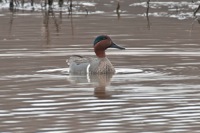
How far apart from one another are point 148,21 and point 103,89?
1344cm

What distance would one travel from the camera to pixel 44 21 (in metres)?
26.2

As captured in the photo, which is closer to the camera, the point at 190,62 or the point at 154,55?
the point at 190,62

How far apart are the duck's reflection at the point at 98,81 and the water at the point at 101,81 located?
1cm

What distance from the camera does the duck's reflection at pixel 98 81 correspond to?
12.8m

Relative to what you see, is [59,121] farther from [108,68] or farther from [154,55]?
[154,55]

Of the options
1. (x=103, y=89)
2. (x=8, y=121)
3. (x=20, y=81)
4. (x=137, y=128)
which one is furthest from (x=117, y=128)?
(x=20, y=81)

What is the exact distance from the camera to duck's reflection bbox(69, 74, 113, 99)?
12828mm

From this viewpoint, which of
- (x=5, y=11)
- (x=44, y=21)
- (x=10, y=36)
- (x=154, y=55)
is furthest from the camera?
(x=5, y=11)

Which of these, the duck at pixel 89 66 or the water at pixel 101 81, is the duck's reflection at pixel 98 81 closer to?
the water at pixel 101 81

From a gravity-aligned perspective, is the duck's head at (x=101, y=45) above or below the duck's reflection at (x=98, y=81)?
above

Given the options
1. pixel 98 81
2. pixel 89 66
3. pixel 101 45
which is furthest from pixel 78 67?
pixel 98 81

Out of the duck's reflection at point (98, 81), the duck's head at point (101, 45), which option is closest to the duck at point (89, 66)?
the duck's reflection at point (98, 81)

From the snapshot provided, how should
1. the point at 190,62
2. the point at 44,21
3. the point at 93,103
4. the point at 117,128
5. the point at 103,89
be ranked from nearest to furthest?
the point at 117,128, the point at 93,103, the point at 103,89, the point at 190,62, the point at 44,21

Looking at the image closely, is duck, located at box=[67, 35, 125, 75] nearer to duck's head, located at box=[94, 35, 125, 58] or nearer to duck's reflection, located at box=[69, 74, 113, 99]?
duck's reflection, located at box=[69, 74, 113, 99]
